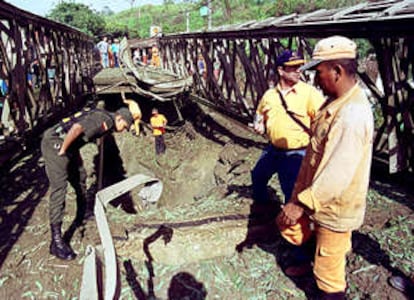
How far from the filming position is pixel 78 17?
90.9 ft

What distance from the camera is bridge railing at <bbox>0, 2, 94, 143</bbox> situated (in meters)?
5.28

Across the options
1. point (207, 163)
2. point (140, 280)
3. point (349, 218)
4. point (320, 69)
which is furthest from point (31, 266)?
point (207, 163)

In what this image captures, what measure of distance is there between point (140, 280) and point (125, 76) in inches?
240

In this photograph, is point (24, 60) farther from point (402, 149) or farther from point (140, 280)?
point (402, 149)

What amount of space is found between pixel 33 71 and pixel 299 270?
759 cm

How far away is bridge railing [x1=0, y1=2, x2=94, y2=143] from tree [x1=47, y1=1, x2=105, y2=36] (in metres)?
18.8

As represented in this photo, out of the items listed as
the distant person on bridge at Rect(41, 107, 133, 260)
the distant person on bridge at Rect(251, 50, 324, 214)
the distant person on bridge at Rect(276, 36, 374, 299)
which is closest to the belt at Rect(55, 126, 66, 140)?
the distant person on bridge at Rect(41, 107, 133, 260)

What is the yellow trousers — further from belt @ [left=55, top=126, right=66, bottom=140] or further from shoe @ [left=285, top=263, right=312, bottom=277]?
belt @ [left=55, top=126, right=66, bottom=140]

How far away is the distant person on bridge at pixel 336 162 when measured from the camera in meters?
1.92

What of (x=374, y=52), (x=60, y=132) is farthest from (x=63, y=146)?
(x=374, y=52)

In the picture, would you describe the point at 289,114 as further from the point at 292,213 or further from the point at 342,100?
the point at 292,213

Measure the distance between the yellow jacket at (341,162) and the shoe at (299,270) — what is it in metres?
1.13

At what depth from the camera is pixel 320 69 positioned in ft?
6.66

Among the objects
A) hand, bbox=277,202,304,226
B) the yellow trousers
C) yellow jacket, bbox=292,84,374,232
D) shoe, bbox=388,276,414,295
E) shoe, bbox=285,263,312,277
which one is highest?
yellow jacket, bbox=292,84,374,232
